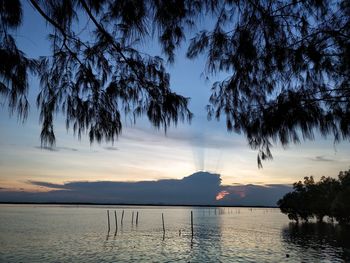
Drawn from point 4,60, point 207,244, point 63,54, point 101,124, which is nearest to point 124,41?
point 63,54

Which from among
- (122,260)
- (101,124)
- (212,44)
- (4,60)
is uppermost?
(212,44)

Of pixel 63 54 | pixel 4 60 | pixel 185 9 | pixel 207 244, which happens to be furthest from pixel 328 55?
pixel 207 244

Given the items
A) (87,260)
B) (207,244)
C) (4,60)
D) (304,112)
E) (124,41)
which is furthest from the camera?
(207,244)

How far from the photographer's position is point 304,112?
6.02m

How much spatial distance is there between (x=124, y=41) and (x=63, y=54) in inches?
36.6

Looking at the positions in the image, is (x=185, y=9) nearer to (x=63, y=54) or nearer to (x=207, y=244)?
(x=63, y=54)

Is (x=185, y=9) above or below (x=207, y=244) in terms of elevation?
above

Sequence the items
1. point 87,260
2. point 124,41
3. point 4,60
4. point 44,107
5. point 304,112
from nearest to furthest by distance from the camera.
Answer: point 4,60 → point 44,107 → point 124,41 → point 304,112 → point 87,260

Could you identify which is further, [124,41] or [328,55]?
[328,55]

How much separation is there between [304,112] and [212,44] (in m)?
1.93

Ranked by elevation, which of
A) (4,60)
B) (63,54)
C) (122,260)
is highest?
(63,54)

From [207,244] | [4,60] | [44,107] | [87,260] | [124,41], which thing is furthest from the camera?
[207,244]

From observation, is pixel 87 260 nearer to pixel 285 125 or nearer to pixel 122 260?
pixel 122 260

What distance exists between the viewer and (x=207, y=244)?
5144cm
